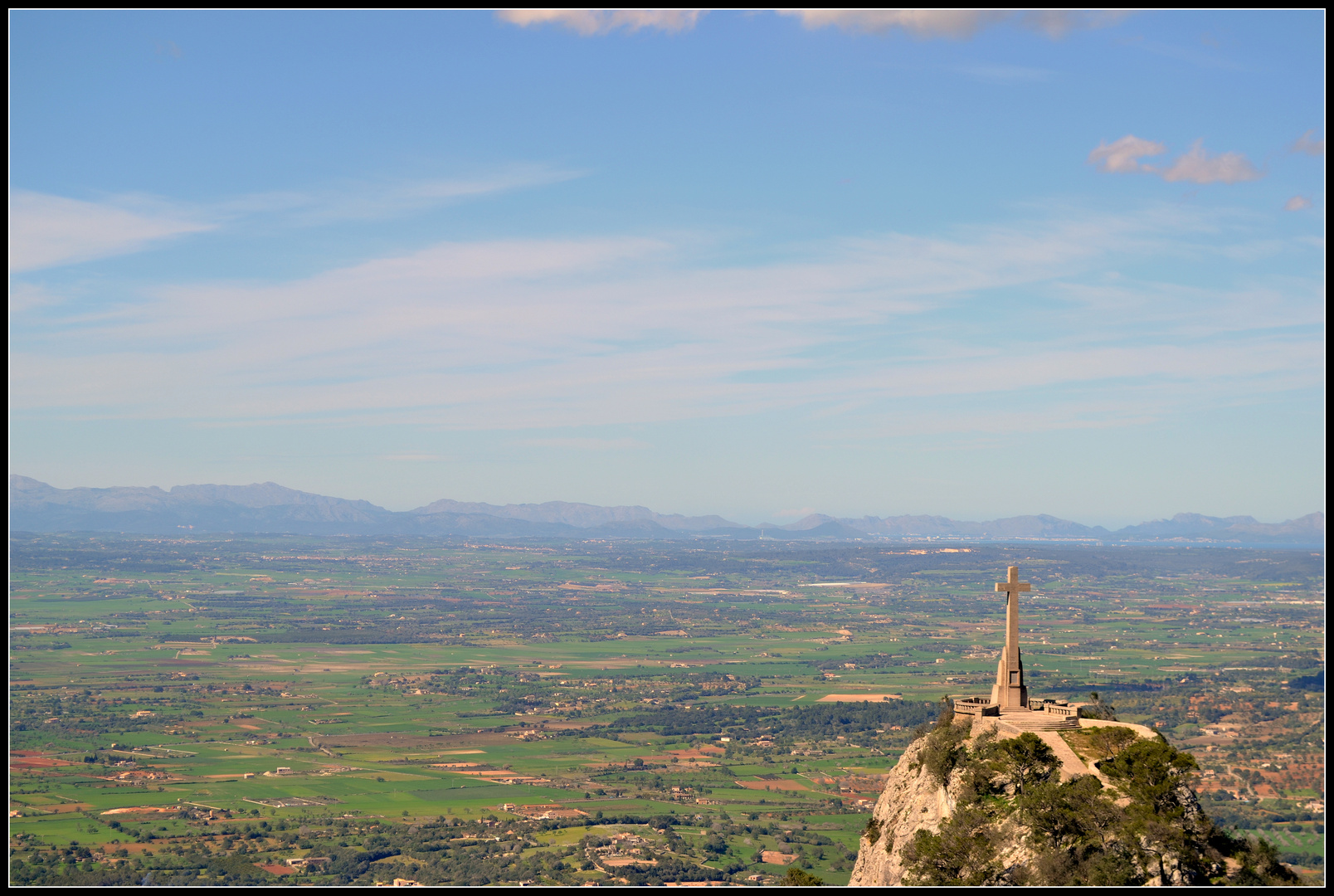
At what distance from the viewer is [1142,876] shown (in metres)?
38.2

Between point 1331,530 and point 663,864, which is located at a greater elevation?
point 1331,530

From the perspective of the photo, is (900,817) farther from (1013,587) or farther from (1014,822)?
(1013,587)

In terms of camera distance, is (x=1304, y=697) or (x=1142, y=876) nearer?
(x=1142, y=876)

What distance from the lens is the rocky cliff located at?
3859 cm

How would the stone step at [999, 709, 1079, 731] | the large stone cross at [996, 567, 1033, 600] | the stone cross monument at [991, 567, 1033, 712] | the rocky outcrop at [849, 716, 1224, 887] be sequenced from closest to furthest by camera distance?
the rocky outcrop at [849, 716, 1224, 887] → the stone step at [999, 709, 1079, 731] → the stone cross monument at [991, 567, 1033, 712] → the large stone cross at [996, 567, 1033, 600]

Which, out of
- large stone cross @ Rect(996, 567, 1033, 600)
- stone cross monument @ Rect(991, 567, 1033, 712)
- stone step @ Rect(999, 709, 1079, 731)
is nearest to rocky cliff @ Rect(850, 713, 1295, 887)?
stone step @ Rect(999, 709, 1079, 731)

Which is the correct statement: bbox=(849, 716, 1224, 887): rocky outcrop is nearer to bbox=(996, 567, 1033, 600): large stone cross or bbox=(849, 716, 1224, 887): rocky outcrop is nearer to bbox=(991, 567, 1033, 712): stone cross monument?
bbox=(991, 567, 1033, 712): stone cross monument

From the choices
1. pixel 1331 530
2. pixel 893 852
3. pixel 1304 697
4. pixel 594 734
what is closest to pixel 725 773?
pixel 594 734

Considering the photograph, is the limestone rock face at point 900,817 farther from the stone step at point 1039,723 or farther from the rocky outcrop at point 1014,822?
the stone step at point 1039,723

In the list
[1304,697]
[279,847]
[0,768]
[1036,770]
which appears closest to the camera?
[1036,770]

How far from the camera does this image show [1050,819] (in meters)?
40.2

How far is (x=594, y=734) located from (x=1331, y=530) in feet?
536

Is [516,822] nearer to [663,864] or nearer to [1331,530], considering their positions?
[663,864]

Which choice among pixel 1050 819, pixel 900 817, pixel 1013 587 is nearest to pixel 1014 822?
pixel 1050 819
